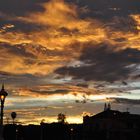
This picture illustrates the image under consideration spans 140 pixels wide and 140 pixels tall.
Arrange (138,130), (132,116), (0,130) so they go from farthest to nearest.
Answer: (132,116) → (138,130) → (0,130)

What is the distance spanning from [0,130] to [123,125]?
100428mm

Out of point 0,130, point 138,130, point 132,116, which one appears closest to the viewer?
point 0,130

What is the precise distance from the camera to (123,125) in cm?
12588

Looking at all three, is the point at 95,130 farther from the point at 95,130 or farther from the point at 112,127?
the point at 112,127

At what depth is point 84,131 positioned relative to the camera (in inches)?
5212

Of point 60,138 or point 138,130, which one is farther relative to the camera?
point 60,138

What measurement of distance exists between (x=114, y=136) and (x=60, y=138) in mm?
16930

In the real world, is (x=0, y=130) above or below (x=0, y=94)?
below

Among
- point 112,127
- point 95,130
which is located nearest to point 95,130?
point 95,130

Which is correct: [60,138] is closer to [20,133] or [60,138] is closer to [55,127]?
[55,127]

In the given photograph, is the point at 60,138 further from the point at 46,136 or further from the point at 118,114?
the point at 118,114

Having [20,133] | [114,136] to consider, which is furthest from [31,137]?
[114,136]

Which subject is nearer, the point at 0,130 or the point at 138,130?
the point at 0,130

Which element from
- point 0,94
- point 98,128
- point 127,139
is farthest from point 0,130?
point 98,128
